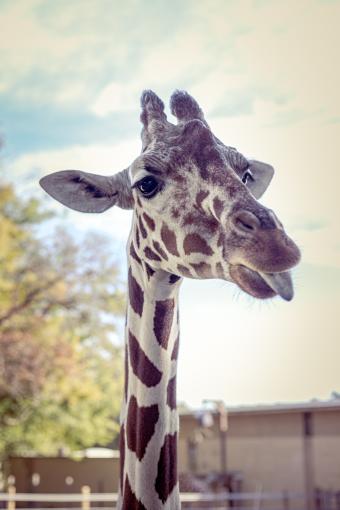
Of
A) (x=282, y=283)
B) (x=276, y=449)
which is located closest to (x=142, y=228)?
(x=282, y=283)

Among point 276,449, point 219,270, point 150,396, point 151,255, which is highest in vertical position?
point 151,255

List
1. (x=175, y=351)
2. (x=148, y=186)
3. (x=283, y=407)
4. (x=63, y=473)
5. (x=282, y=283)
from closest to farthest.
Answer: (x=282, y=283) < (x=148, y=186) < (x=175, y=351) < (x=283, y=407) < (x=63, y=473)

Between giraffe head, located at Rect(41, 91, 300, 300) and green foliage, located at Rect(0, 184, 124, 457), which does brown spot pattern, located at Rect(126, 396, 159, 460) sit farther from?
green foliage, located at Rect(0, 184, 124, 457)

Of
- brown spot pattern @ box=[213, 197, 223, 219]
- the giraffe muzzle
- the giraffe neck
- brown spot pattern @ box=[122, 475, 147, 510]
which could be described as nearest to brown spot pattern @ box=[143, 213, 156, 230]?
the giraffe neck

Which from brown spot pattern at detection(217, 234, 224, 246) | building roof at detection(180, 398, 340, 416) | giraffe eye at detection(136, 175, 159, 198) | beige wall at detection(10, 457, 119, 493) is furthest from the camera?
beige wall at detection(10, 457, 119, 493)

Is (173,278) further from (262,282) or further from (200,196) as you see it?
(262,282)

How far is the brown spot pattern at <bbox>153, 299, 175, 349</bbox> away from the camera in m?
1.99

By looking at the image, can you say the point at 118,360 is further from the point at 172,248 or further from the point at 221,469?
the point at 172,248

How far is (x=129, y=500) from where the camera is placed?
191 centimetres

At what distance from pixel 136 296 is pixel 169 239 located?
0.26m

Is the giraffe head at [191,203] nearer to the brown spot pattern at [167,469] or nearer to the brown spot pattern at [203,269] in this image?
the brown spot pattern at [203,269]

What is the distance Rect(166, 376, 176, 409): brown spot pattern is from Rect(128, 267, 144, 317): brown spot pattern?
0.22m

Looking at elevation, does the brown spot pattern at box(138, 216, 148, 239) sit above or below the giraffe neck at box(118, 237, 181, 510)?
above

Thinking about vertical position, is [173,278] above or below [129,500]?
above
